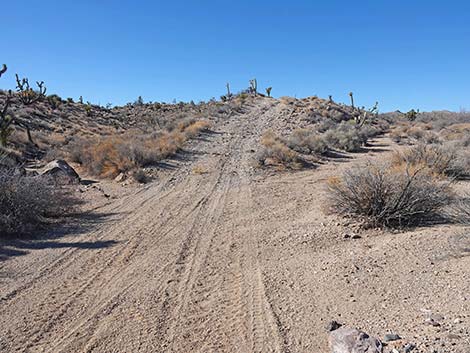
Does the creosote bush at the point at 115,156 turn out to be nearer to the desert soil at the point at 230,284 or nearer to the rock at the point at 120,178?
the rock at the point at 120,178

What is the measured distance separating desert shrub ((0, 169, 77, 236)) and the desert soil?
2.26 ft

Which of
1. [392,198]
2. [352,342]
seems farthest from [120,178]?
[352,342]

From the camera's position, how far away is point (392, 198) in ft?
24.3

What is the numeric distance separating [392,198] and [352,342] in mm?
Answer: 4292

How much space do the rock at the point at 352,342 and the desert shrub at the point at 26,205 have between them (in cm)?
679

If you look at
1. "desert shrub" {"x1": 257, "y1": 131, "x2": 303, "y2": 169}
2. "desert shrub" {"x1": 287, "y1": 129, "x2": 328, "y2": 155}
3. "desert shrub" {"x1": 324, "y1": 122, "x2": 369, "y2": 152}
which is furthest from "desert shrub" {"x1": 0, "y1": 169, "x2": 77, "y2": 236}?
"desert shrub" {"x1": 324, "y1": 122, "x2": 369, "y2": 152}

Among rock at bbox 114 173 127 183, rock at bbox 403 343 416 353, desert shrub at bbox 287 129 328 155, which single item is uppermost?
desert shrub at bbox 287 129 328 155

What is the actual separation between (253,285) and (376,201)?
3.44 metres

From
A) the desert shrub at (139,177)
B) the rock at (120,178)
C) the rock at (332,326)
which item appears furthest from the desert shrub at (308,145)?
the rock at (332,326)

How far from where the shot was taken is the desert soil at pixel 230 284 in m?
4.24

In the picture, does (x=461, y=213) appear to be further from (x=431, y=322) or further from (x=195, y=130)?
(x=195, y=130)

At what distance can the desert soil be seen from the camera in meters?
4.24

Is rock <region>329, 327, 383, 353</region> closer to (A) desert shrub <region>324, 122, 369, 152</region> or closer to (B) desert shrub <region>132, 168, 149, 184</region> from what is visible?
(B) desert shrub <region>132, 168, 149, 184</region>

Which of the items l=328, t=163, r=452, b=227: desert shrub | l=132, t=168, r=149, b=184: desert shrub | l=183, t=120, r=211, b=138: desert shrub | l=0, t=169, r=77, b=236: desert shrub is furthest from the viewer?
l=183, t=120, r=211, b=138: desert shrub
